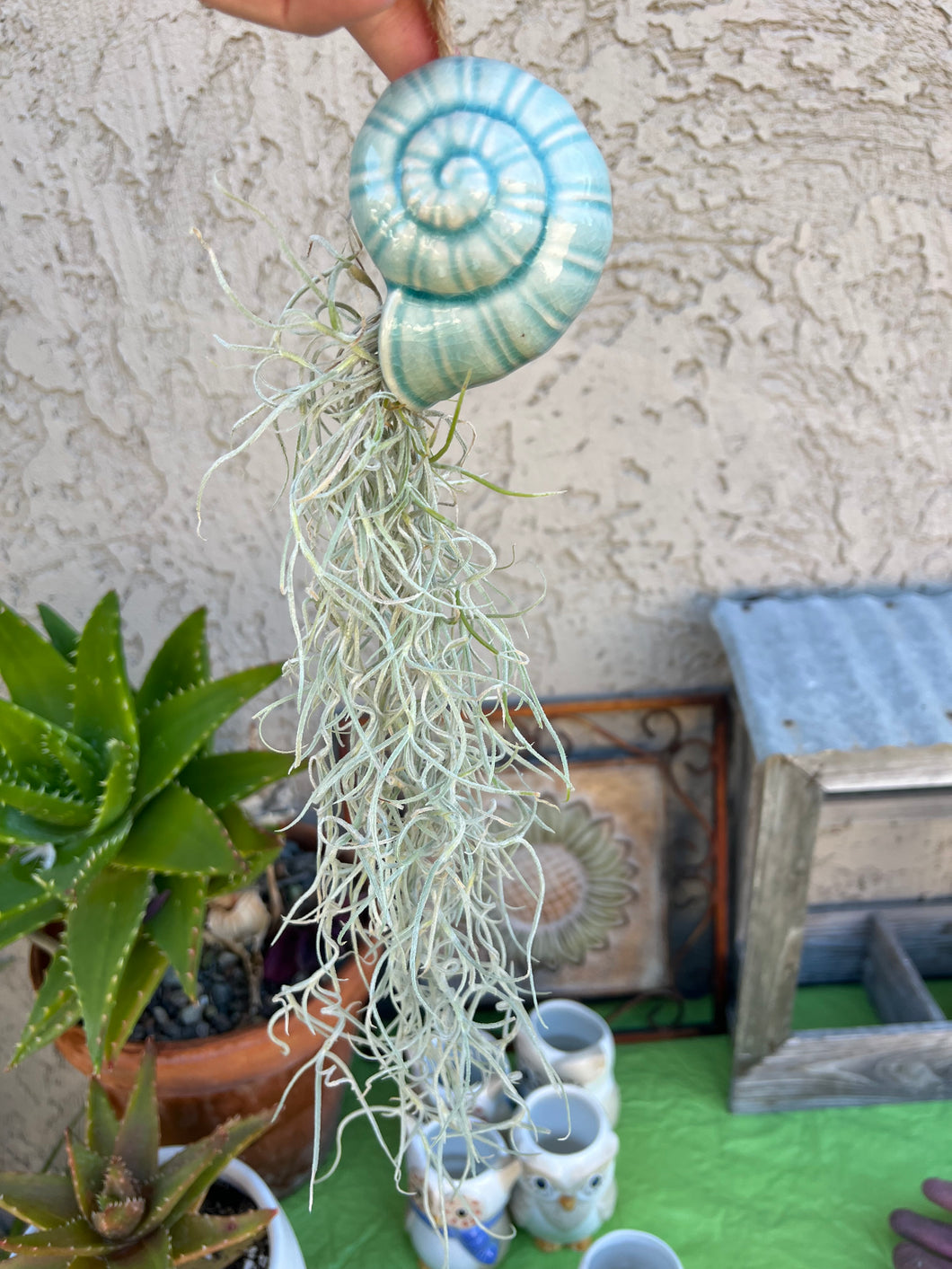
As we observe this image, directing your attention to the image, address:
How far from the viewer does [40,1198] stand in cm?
73

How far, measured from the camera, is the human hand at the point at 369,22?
425mm

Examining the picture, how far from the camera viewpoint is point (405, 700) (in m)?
0.53

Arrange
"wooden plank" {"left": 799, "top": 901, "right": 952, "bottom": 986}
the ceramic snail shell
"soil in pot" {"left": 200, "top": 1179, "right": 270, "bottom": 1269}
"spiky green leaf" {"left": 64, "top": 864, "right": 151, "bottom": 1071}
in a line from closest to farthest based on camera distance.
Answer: the ceramic snail shell, "spiky green leaf" {"left": 64, "top": 864, "right": 151, "bottom": 1071}, "soil in pot" {"left": 200, "top": 1179, "right": 270, "bottom": 1269}, "wooden plank" {"left": 799, "top": 901, "right": 952, "bottom": 986}

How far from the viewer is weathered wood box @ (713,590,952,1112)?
824 mm

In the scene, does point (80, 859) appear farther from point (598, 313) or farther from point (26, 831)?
point (598, 313)

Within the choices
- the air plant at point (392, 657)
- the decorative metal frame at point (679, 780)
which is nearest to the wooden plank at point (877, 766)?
the decorative metal frame at point (679, 780)

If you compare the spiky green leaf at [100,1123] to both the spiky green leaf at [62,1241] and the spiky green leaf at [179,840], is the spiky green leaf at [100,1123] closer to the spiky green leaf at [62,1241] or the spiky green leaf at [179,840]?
the spiky green leaf at [62,1241]

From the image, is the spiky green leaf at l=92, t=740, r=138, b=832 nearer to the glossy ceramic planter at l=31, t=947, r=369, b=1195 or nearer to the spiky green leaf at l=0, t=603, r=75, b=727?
the spiky green leaf at l=0, t=603, r=75, b=727

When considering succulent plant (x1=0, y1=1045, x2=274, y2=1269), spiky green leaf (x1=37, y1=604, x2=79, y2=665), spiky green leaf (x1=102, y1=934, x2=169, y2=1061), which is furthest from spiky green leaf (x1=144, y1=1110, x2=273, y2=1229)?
spiky green leaf (x1=37, y1=604, x2=79, y2=665)

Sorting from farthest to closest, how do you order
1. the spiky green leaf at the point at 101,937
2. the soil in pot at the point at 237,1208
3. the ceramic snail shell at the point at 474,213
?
the soil in pot at the point at 237,1208 → the spiky green leaf at the point at 101,937 → the ceramic snail shell at the point at 474,213

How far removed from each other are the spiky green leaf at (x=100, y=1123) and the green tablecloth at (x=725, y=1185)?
0.26m

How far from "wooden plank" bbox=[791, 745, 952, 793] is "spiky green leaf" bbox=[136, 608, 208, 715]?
23.0 inches

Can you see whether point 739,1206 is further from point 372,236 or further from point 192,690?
point 372,236

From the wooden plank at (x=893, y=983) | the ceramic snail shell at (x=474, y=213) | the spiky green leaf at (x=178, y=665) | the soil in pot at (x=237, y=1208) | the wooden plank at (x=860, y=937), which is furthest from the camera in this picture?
the wooden plank at (x=860, y=937)
